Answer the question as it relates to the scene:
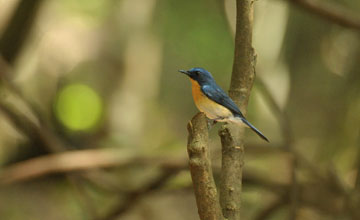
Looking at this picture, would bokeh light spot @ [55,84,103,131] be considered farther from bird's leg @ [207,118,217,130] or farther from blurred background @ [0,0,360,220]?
bird's leg @ [207,118,217,130]

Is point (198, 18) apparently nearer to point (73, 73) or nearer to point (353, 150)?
point (73, 73)

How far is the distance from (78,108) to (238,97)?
556 cm

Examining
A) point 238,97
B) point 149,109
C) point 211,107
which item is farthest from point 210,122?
point 149,109

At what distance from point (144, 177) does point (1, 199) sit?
2.20 metres

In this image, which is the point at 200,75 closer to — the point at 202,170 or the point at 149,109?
the point at 202,170

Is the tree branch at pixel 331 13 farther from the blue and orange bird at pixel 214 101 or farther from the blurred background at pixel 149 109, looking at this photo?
the blue and orange bird at pixel 214 101

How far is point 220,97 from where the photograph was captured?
227 centimetres

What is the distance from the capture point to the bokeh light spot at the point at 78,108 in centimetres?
761

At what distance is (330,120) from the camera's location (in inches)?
273

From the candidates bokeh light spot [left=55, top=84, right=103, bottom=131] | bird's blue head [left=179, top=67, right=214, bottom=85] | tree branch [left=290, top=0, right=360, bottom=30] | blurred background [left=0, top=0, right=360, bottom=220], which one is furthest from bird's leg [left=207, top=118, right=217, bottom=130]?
bokeh light spot [left=55, top=84, right=103, bottom=131]

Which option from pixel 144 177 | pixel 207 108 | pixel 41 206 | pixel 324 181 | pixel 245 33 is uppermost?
pixel 245 33

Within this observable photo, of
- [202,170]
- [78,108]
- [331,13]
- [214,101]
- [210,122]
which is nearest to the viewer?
[202,170]

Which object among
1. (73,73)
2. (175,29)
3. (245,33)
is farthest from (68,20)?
(245,33)

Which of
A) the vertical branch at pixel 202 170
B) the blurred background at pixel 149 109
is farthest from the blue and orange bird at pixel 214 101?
the blurred background at pixel 149 109
